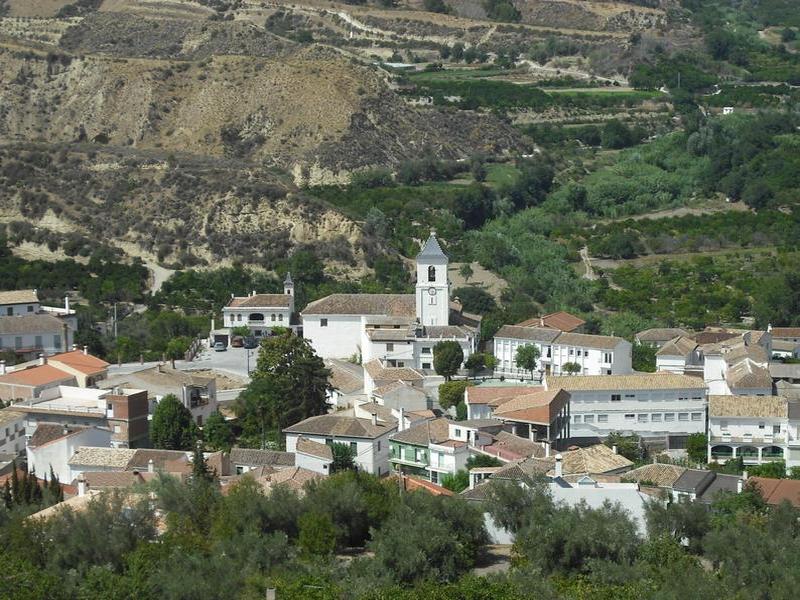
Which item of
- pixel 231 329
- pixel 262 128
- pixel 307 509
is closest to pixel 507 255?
pixel 231 329

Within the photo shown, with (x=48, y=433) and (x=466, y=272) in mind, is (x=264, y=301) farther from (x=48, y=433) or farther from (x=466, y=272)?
(x=48, y=433)

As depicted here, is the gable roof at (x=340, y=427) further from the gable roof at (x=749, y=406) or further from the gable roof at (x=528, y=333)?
the gable roof at (x=528, y=333)

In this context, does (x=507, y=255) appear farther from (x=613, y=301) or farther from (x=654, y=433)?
(x=654, y=433)

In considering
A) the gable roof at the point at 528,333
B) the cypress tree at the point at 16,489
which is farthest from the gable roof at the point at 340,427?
the gable roof at the point at 528,333

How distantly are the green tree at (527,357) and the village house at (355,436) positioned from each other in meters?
8.66

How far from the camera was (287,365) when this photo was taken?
46.8m

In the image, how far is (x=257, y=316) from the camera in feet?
187

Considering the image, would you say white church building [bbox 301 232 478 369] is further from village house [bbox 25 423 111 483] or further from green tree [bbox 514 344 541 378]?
village house [bbox 25 423 111 483]

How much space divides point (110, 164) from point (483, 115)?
83.9 feet

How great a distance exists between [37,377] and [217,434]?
20.1ft

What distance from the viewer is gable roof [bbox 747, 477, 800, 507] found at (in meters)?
37.0

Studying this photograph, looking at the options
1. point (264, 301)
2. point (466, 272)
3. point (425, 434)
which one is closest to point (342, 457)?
point (425, 434)

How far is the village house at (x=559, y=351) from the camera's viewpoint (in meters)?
50.2

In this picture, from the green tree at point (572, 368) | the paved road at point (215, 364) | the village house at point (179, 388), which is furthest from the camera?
the paved road at point (215, 364)
